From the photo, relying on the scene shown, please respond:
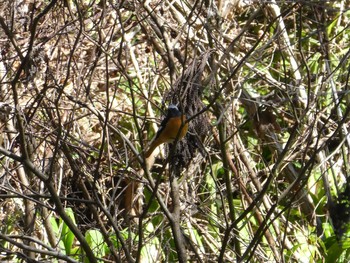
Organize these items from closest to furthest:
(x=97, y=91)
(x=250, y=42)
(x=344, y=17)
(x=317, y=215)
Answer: (x=97, y=91), (x=317, y=215), (x=250, y=42), (x=344, y=17)

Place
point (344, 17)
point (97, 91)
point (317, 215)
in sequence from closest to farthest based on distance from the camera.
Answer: point (97, 91) < point (317, 215) < point (344, 17)

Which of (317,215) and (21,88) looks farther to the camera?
(317,215)

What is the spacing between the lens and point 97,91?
17.3ft

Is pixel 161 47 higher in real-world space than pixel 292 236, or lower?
higher

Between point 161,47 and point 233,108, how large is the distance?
2.15 ft

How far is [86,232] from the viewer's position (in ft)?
16.3

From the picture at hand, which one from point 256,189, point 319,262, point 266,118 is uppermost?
point 266,118

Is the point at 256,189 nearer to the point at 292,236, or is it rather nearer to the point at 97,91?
the point at 292,236

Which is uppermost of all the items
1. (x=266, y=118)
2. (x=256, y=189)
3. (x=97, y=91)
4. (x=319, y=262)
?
(x=97, y=91)

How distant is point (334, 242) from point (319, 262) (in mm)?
226

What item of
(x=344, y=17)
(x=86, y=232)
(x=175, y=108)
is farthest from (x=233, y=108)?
(x=344, y=17)

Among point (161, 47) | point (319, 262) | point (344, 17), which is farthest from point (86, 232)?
point (344, 17)

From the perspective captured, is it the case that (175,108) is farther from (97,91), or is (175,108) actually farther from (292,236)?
(292,236)

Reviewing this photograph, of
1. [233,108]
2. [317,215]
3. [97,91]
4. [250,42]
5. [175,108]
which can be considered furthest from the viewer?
[250,42]
